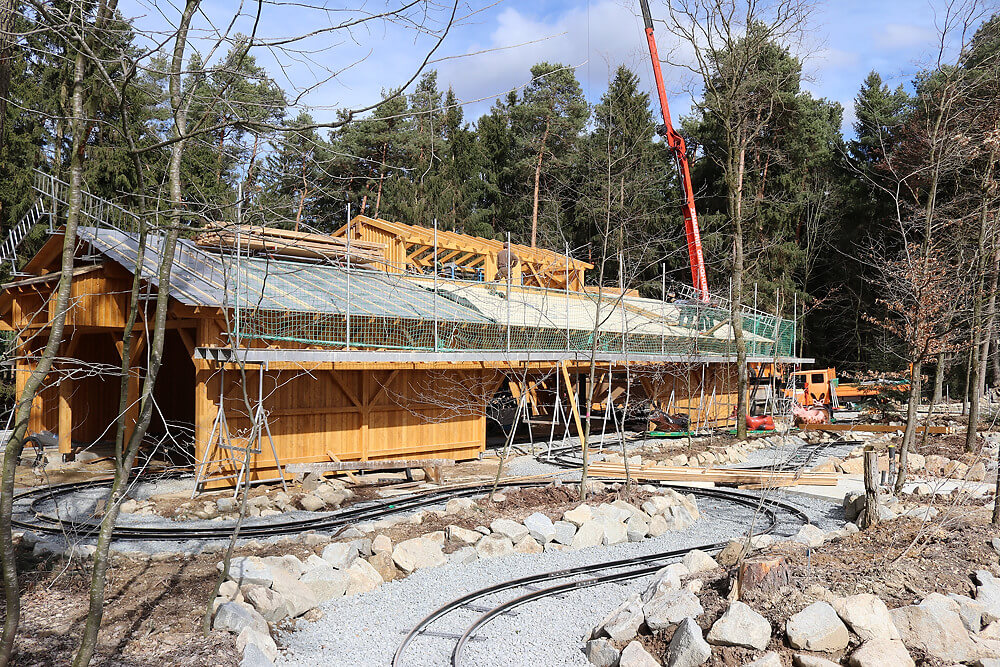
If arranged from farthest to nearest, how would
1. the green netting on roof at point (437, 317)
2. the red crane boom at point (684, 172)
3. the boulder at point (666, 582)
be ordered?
the red crane boom at point (684, 172) → the green netting on roof at point (437, 317) → the boulder at point (666, 582)

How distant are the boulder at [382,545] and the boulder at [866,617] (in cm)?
473

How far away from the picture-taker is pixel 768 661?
4930 mm

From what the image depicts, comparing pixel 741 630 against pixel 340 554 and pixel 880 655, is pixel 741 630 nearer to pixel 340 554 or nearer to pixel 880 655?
pixel 880 655

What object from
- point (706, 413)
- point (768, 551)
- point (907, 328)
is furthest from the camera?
point (706, 413)

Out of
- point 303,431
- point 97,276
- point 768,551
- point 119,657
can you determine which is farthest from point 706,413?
point 119,657

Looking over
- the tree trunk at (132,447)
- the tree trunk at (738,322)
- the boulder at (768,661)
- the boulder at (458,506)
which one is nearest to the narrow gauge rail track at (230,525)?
the boulder at (458,506)

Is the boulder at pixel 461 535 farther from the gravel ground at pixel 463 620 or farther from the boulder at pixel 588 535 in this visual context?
the boulder at pixel 588 535

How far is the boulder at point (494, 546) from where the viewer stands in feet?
28.3

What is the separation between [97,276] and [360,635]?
33.4 feet

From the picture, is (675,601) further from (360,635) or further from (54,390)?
(54,390)

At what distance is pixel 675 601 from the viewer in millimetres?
5879

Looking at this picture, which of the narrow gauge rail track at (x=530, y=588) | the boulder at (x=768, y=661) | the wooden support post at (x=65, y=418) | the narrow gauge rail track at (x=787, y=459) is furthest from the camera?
the wooden support post at (x=65, y=418)

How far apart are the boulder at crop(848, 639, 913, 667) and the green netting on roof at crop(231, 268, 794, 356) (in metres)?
5.97

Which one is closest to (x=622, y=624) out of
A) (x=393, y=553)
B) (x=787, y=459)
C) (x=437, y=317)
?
(x=393, y=553)
